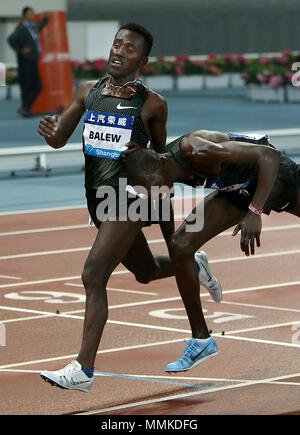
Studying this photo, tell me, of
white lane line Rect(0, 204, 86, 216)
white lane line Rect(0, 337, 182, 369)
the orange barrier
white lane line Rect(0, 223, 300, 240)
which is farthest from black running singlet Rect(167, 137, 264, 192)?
the orange barrier

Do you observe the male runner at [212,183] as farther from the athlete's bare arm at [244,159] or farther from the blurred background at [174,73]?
the blurred background at [174,73]

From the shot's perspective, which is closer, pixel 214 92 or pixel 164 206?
pixel 164 206

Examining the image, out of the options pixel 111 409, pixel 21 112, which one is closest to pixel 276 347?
pixel 111 409

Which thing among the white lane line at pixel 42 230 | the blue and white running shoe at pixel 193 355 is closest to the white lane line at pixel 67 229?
the white lane line at pixel 42 230

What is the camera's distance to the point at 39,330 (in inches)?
381

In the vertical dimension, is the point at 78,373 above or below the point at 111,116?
below

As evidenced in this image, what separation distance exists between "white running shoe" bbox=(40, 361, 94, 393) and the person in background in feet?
71.0

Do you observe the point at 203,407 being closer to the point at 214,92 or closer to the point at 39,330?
the point at 39,330

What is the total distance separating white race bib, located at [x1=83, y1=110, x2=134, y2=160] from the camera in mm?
7719

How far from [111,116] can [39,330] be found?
8.24ft

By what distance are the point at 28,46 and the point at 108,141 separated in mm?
21181

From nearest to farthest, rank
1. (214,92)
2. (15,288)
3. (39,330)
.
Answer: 1. (39,330)
2. (15,288)
3. (214,92)

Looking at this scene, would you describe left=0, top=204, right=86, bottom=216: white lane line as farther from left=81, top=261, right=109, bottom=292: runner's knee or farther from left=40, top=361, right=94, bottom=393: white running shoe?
left=40, top=361, right=94, bottom=393: white running shoe

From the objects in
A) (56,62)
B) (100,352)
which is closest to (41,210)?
(100,352)
